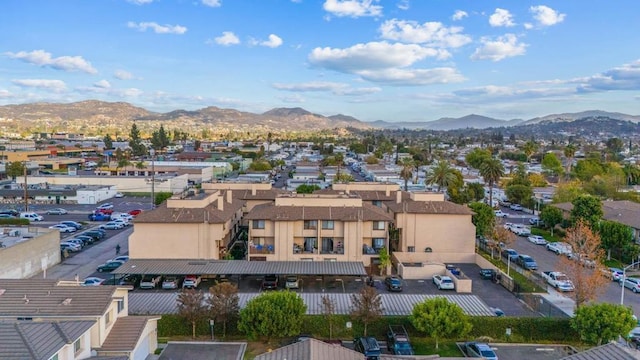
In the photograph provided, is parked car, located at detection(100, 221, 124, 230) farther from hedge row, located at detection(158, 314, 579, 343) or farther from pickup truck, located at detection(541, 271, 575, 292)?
pickup truck, located at detection(541, 271, 575, 292)

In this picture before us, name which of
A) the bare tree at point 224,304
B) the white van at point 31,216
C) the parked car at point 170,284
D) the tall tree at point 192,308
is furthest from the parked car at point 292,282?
the white van at point 31,216

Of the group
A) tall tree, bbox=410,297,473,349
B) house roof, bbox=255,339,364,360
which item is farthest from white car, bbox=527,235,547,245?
house roof, bbox=255,339,364,360

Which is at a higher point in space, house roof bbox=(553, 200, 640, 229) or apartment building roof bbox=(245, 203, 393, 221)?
apartment building roof bbox=(245, 203, 393, 221)

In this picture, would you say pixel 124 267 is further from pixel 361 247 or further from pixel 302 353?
pixel 302 353

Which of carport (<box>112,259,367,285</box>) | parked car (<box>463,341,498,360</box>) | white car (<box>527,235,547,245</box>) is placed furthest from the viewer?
white car (<box>527,235,547,245</box>)

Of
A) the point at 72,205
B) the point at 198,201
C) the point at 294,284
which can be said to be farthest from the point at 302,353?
the point at 72,205

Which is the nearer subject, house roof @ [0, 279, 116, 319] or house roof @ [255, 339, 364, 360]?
house roof @ [255, 339, 364, 360]
